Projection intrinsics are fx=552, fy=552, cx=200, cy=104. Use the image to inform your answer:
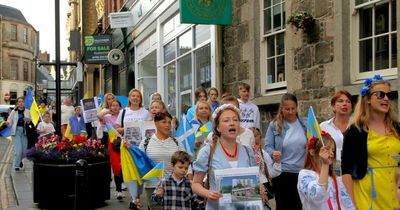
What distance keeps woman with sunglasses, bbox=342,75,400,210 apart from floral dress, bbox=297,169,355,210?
0.25 feet

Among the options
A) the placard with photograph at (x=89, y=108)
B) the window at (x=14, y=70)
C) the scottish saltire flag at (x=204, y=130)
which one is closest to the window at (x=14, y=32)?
the window at (x=14, y=70)

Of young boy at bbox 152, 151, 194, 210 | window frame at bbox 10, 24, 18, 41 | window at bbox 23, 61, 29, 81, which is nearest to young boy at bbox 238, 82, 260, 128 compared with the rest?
young boy at bbox 152, 151, 194, 210

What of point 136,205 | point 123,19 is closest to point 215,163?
point 136,205

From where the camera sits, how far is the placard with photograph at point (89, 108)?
11.7m

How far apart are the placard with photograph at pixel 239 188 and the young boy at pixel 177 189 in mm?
1347

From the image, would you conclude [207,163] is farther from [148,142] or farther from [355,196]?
[148,142]

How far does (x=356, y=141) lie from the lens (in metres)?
4.25

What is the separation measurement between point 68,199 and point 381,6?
17.6 ft

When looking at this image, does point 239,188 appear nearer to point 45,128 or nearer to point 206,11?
point 206,11

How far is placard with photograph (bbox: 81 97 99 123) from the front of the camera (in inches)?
460

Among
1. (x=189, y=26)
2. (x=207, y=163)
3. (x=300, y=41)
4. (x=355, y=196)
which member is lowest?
(x=355, y=196)

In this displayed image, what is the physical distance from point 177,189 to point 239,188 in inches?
57.0

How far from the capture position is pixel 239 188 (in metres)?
4.20

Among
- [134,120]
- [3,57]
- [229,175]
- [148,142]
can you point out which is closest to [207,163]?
[229,175]
